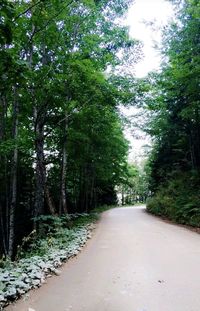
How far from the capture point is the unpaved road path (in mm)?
4199

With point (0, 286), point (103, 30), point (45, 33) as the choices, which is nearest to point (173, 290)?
point (0, 286)

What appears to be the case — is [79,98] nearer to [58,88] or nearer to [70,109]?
[70,109]

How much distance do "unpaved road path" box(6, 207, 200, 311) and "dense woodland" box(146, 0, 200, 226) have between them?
17.7 ft

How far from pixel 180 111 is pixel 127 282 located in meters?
15.0

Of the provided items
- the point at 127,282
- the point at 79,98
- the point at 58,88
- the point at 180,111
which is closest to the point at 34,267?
the point at 127,282

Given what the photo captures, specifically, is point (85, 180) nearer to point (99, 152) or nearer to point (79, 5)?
point (99, 152)

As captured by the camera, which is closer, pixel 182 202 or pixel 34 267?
pixel 34 267

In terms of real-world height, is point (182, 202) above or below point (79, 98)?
below

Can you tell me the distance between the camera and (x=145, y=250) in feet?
25.6

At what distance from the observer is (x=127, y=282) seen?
5137mm

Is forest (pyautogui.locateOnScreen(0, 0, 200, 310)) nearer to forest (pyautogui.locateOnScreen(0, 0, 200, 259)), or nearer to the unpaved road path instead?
forest (pyautogui.locateOnScreen(0, 0, 200, 259))

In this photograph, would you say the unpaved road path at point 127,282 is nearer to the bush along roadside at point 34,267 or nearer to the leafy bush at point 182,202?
the bush along roadside at point 34,267

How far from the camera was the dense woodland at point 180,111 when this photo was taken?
42.3 feet

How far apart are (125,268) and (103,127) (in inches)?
468
